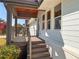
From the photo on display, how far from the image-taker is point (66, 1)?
847 centimetres

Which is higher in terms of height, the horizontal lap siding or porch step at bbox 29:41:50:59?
the horizontal lap siding

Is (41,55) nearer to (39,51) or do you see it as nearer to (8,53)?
(39,51)

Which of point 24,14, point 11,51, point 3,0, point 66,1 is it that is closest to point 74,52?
point 66,1

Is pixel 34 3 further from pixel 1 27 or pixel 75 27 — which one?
pixel 1 27

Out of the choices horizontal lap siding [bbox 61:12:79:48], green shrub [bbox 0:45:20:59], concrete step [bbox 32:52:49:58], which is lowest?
concrete step [bbox 32:52:49:58]

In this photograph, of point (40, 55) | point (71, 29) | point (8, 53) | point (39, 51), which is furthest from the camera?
point (39, 51)

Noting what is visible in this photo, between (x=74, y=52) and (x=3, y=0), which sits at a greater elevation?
(x=3, y=0)

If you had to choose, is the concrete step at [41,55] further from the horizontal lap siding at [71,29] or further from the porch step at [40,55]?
the horizontal lap siding at [71,29]

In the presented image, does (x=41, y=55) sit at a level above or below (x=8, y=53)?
below

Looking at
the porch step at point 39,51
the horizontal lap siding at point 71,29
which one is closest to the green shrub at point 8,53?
the porch step at point 39,51

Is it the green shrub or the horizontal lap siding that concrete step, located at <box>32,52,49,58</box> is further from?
the horizontal lap siding

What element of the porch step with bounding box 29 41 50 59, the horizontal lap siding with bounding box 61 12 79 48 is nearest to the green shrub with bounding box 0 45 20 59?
the porch step with bounding box 29 41 50 59

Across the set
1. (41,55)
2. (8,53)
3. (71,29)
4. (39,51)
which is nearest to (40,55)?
(41,55)

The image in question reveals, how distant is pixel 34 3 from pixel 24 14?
24.6 ft
